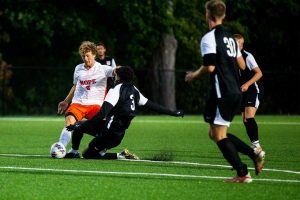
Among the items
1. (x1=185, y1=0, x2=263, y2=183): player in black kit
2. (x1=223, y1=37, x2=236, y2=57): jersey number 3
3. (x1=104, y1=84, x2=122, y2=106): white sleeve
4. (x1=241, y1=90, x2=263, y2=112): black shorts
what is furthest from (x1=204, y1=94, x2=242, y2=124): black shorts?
(x1=241, y1=90, x2=263, y2=112): black shorts

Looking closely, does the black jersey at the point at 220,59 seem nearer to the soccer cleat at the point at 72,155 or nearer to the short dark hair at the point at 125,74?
the short dark hair at the point at 125,74

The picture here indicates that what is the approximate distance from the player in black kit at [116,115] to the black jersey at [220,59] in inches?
110

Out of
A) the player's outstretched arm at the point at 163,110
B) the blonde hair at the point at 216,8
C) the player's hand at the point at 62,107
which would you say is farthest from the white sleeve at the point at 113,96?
the blonde hair at the point at 216,8

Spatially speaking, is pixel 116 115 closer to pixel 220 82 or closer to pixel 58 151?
pixel 58 151

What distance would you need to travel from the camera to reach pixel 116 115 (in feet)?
45.4

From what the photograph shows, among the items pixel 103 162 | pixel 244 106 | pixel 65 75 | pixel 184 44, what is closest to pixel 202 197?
pixel 103 162

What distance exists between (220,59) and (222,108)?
0.56m

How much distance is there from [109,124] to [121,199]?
469 cm

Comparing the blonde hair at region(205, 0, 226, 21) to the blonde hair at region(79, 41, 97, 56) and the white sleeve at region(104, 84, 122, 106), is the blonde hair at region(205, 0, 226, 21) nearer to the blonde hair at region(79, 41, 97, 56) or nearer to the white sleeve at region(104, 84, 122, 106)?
the white sleeve at region(104, 84, 122, 106)

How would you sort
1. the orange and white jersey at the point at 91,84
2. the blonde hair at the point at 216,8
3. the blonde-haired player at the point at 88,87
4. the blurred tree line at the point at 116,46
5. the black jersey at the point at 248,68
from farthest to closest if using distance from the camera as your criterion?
the blurred tree line at the point at 116,46, the orange and white jersey at the point at 91,84, the blonde-haired player at the point at 88,87, the black jersey at the point at 248,68, the blonde hair at the point at 216,8

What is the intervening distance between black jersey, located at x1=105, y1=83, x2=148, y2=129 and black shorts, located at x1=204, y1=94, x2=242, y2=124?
3187 mm

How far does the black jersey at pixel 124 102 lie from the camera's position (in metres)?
13.7

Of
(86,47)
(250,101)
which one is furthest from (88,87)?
(250,101)

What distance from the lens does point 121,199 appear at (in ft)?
30.6
